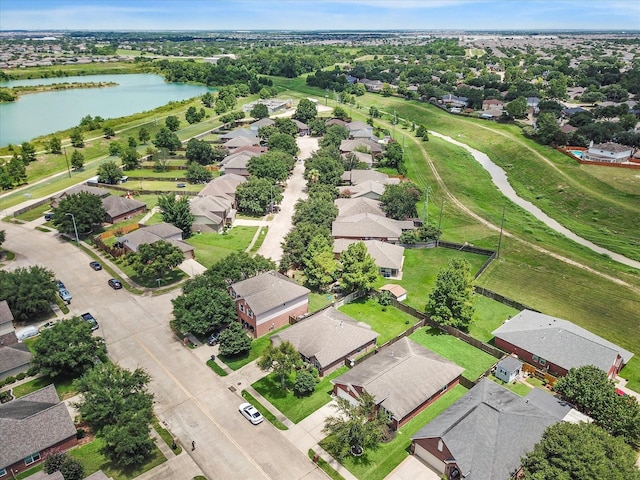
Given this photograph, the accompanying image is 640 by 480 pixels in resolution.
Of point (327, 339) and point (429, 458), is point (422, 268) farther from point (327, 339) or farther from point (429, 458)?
point (429, 458)

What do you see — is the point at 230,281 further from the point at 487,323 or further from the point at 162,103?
the point at 162,103

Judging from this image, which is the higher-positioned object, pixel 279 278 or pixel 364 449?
pixel 279 278

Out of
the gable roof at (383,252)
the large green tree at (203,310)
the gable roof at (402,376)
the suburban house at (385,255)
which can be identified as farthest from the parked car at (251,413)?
the gable roof at (383,252)

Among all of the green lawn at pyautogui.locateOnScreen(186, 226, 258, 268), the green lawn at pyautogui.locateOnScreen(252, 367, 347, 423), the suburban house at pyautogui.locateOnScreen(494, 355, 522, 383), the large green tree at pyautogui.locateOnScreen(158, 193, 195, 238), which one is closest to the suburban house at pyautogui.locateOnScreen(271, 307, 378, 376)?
the green lawn at pyautogui.locateOnScreen(252, 367, 347, 423)

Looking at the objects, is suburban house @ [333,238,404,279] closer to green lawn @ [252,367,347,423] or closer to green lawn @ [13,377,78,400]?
green lawn @ [252,367,347,423]

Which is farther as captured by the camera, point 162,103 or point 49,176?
point 162,103

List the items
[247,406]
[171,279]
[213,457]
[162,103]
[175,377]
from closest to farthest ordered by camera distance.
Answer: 1. [213,457]
2. [247,406]
3. [175,377]
4. [171,279]
5. [162,103]

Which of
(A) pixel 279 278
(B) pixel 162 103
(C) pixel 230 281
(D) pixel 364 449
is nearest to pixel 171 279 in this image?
(C) pixel 230 281
